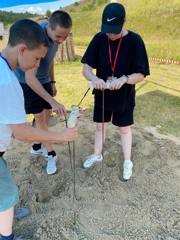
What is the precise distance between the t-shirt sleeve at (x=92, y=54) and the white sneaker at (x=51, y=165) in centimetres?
95

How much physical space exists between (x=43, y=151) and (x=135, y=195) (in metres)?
1.05

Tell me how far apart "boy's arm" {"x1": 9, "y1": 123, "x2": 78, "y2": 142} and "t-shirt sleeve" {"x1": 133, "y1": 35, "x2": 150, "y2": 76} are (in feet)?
3.17

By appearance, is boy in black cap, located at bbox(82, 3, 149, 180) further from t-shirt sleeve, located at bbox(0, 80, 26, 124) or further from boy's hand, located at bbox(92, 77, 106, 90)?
t-shirt sleeve, located at bbox(0, 80, 26, 124)

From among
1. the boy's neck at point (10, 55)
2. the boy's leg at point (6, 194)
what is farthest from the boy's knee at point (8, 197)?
the boy's neck at point (10, 55)

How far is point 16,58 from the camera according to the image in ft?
5.95

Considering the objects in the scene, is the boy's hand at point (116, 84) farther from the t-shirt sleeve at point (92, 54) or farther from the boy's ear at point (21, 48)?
the boy's ear at point (21, 48)

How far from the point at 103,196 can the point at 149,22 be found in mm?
9516

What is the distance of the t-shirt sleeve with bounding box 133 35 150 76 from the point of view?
2.73 m

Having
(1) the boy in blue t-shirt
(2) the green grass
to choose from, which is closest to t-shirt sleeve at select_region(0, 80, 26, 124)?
(1) the boy in blue t-shirt

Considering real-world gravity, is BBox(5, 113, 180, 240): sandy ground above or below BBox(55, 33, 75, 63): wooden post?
above

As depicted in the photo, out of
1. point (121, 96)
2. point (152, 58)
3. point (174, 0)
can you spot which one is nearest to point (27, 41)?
point (121, 96)

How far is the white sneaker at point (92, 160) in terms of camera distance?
331cm

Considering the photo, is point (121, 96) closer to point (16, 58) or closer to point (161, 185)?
point (161, 185)

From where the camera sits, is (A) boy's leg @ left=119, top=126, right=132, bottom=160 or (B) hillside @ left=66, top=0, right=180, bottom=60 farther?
(B) hillside @ left=66, top=0, right=180, bottom=60
